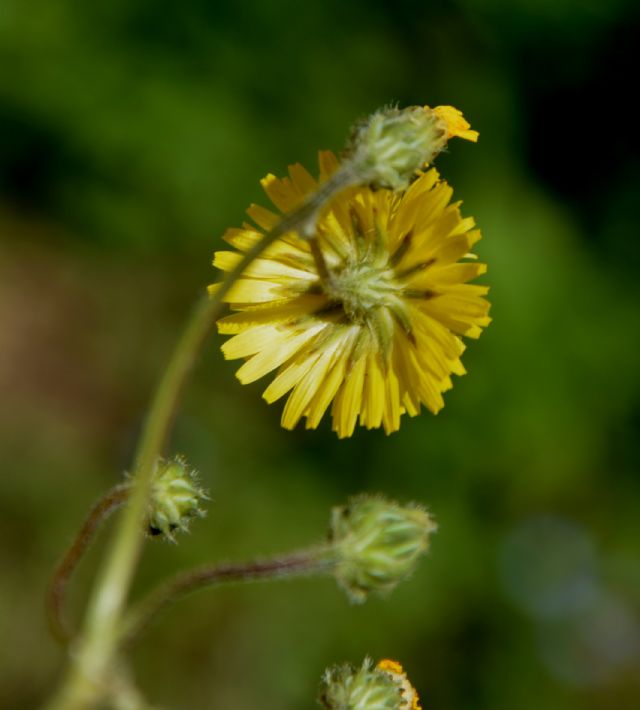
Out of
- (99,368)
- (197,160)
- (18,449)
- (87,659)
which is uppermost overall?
(197,160)

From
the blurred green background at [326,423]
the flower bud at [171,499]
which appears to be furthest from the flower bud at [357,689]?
the blurred green background at [326,423]

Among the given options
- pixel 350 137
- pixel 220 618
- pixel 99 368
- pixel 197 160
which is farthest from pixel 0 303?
pixel 350 137

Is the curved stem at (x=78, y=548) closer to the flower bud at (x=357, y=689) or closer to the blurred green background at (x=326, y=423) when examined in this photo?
the flower bud at (x=357, y=689)

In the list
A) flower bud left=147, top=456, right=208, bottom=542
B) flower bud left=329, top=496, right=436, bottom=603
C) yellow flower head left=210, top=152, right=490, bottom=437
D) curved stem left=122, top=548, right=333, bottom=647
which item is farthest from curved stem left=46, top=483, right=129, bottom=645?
yellow flower head left=210, top=152, right=490, bottom=437

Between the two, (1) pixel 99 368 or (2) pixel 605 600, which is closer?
(2) pixel 605 600

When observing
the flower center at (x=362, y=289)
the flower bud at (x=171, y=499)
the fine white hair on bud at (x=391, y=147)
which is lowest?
the flower bud at (x=171, y=499)

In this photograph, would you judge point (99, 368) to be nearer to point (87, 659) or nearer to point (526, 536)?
point (526, 536)
